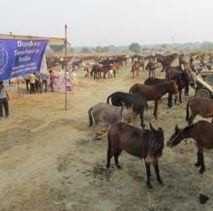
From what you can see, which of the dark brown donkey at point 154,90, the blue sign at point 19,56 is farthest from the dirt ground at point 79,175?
the blue sign at point 19,56

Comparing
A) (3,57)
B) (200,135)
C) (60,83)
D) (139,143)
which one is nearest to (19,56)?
(3,57)

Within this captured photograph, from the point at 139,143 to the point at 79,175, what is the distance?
174cm

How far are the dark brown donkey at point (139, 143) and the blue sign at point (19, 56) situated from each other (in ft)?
Answer: 23.0

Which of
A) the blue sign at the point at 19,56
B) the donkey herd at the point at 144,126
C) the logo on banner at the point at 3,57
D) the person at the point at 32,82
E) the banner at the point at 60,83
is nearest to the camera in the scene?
the donkey herd at the point at 144,126

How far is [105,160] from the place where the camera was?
10.2 metres

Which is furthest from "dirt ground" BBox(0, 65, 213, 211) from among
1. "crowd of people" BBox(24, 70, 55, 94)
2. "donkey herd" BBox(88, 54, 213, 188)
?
"crowd of people" BBox(24, 70, 55, 94)

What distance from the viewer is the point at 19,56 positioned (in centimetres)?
1555

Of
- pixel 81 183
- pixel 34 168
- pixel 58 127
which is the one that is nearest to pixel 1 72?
pixel 58 127

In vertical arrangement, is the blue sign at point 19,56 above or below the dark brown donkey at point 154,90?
above

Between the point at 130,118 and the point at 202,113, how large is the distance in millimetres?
2451

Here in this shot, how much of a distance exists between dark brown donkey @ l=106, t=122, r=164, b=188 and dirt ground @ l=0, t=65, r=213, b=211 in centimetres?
51

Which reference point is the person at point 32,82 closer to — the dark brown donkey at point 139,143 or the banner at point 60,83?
the banner at point 60,83

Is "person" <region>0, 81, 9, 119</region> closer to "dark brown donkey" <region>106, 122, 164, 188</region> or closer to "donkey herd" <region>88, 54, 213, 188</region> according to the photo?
"donkey herd" <region>88, 54, 213, 188</region>

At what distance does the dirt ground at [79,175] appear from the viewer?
7809 millimetres
